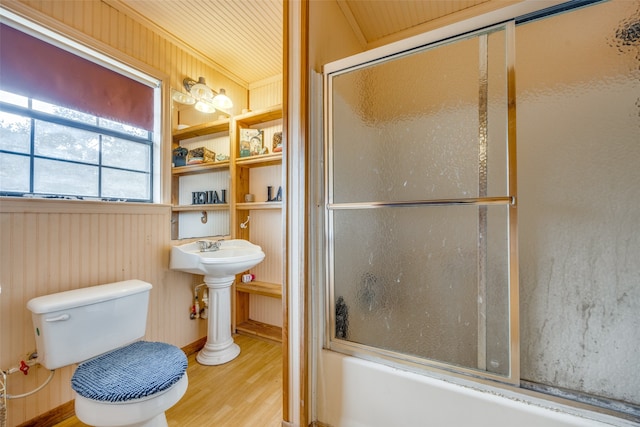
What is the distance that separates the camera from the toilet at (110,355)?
1.04 m

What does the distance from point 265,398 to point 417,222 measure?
1387 mm

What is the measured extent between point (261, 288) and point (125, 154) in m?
1.43

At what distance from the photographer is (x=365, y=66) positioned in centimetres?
138

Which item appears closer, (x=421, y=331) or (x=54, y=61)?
(x=421, y=331)

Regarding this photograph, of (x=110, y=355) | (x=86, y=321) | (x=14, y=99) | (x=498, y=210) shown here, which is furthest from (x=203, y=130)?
(x=498, y=210)

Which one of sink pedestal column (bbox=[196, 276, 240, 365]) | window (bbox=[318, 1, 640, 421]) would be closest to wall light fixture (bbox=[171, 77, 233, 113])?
window (bbox=[318, 1, 640, 421])

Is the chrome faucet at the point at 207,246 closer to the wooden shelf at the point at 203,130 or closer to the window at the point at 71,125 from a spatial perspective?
the window at the point at 71,125

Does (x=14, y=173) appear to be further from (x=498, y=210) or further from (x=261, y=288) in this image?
(x=498, y=210)

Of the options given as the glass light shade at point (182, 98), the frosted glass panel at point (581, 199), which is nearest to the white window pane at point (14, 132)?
the glass light shade at point (182, 98)

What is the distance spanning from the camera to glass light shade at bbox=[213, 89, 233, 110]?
89.4 inches

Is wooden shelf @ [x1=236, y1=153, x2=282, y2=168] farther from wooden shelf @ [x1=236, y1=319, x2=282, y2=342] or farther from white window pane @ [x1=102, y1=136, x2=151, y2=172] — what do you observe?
wooden shelf @ [x1=236, y1=319, x2=282, y2=342]

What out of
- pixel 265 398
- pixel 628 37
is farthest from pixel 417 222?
pixel 265 398

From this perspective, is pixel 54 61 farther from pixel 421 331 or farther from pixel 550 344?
pixel 550 344

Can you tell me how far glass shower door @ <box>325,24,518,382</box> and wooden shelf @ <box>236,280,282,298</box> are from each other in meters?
0.93
